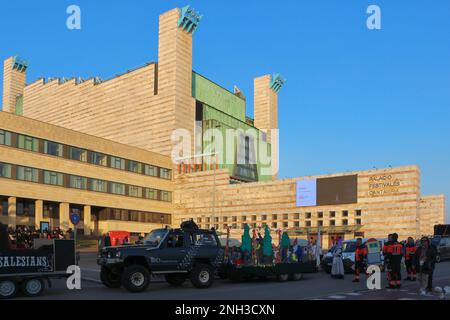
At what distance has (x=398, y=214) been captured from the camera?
59062 mm

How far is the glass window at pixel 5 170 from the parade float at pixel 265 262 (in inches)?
1394

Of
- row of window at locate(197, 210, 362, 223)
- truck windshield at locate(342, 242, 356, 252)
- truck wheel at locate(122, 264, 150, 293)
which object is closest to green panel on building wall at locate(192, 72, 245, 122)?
row of window at locate(197, 210, 362, 223)

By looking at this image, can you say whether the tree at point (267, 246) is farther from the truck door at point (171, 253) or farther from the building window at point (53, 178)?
the building window at point (53, 178)

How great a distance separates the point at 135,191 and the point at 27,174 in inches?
690

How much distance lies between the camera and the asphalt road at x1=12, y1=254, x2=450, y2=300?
15.0 m

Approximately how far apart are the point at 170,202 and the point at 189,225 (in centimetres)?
5867

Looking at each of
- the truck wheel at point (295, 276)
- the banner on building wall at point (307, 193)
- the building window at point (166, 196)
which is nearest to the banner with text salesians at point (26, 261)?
the truck wheel at point (295, 276)

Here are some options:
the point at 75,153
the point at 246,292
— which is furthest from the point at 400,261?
the point at 75,153

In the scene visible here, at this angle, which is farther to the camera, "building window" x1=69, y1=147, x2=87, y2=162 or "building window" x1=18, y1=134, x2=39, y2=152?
"building window" x1=69, y1=147, x2=87, y2=162

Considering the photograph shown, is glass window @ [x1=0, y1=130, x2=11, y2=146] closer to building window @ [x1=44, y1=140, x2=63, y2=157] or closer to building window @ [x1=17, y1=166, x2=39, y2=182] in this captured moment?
building window @ [x1=17, y1=166, x2=39, y2=182]

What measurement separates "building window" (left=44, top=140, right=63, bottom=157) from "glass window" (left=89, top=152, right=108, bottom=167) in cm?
469

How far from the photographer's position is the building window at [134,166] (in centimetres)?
6812

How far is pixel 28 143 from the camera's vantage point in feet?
178
